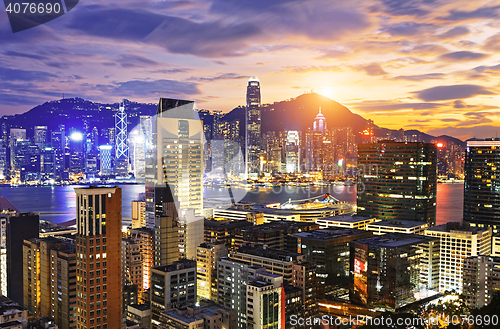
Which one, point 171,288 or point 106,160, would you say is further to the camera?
point 106,160

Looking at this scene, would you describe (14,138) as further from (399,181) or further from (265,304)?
(265,304)

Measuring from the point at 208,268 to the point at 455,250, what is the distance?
10133 millimetres

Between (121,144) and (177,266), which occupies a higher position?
(121,144)

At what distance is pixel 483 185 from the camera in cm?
2230

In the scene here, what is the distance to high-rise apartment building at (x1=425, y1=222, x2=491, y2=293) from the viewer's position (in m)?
17.1

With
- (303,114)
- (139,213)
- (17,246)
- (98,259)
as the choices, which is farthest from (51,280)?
(303,114)

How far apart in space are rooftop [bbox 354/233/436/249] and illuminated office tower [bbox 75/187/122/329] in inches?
369

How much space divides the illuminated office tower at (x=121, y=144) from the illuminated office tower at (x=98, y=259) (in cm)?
5049

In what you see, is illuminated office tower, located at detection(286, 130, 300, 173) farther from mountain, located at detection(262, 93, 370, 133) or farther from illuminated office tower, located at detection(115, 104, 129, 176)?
illuminated office tower, located at detection(115, 104, 129, 176)

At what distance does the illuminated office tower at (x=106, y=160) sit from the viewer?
56.8 m

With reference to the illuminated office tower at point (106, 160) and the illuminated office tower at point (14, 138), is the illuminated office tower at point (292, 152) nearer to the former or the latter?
the illuminated office tower at point (106, 160)

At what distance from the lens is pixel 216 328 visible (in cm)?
1076

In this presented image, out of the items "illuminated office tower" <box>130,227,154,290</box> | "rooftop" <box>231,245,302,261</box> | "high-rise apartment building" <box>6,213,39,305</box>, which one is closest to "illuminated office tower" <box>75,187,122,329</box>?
"rooftop" <box>231,245,302,261</box>

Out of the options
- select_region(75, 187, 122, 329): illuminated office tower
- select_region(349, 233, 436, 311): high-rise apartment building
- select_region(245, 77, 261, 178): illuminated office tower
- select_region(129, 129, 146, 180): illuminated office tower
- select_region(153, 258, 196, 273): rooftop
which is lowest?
select_region(349, 233, 436, 311): high-rise apartment building
